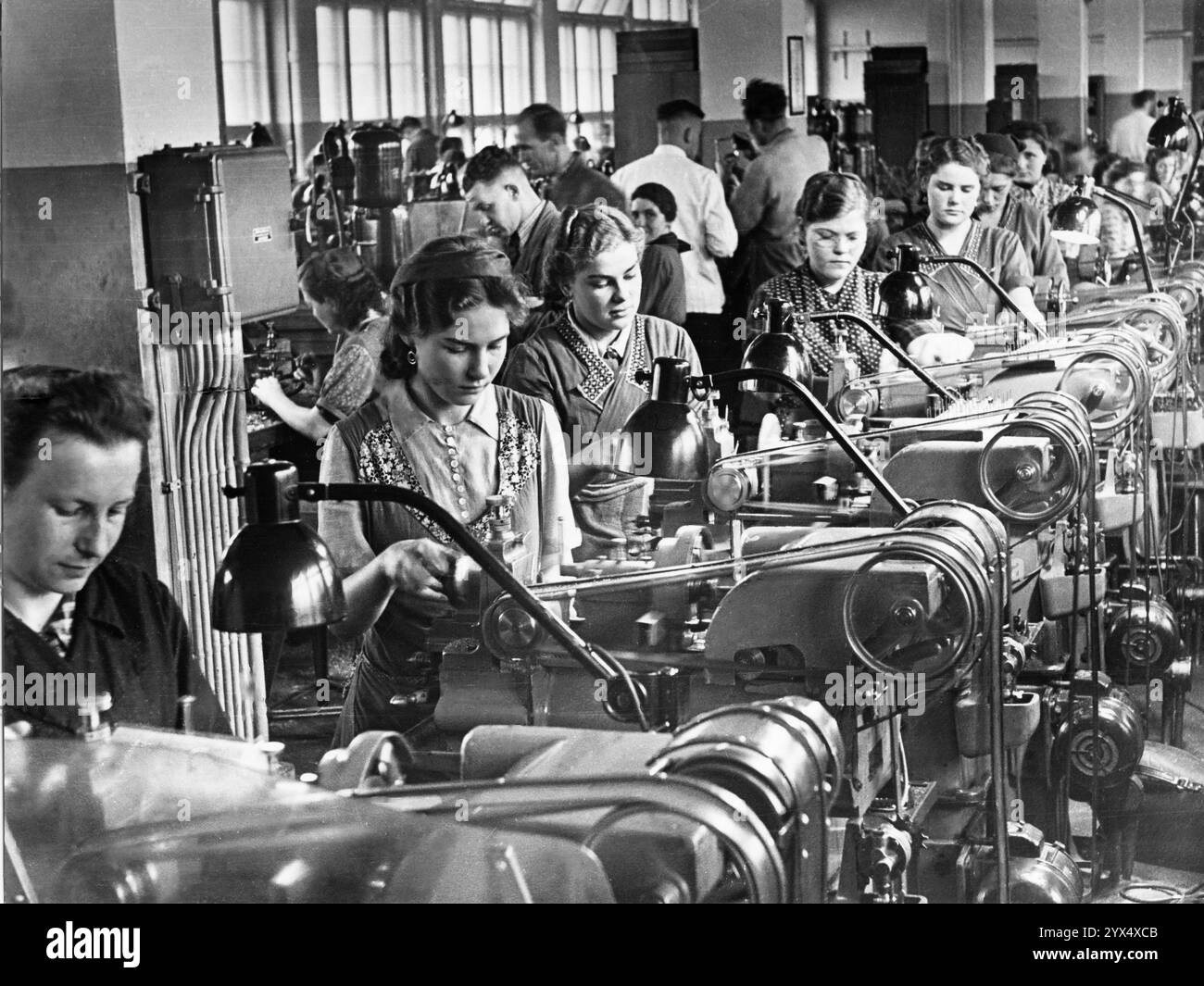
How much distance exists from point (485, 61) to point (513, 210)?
0.26 metres

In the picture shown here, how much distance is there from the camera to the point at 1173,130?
297 centimetres

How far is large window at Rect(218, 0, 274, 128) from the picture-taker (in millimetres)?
2766

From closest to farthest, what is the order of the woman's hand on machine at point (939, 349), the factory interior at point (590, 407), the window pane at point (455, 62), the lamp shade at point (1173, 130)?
the factory interior at point (590, 407)
the window pane at point (455, 62)
the lamp shade at point (1173, 130)
the woman's hand on machine at point (939, 349)

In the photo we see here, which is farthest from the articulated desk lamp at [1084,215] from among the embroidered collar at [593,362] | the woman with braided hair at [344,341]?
the woman with braided hair at [344,341]

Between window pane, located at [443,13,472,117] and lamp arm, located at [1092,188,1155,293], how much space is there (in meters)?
1.18

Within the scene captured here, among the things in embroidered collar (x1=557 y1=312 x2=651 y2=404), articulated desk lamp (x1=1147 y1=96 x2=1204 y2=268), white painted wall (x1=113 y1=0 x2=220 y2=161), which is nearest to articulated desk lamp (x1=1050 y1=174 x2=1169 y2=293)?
articulated desk lamp (x1=1147 y1=96 x2=1204 y2=268)

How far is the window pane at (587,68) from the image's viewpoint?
2904mm

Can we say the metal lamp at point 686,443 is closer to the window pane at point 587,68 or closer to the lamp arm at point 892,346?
the lamp arm at point 892,346

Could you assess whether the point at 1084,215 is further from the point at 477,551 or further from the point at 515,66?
the point at 477,551

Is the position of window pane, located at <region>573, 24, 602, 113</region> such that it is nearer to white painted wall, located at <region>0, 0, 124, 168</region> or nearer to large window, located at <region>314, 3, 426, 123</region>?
large window, located at <region>314, 3, 426, 123</region>

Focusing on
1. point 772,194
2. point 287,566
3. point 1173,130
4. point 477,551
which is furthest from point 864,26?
point 287,566

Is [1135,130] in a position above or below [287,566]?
above

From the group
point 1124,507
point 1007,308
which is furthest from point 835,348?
point 1124,507
